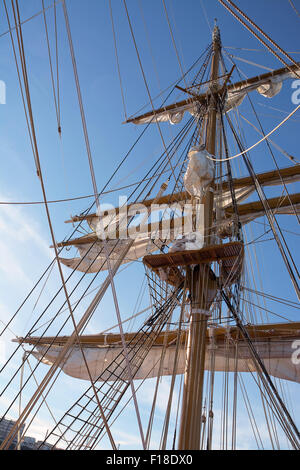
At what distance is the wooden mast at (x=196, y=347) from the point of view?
194 inches

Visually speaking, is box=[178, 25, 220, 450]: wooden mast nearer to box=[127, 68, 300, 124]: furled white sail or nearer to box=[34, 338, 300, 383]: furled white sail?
box=[34, 338, 300, 383]: furled white sail

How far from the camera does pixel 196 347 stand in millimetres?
5645

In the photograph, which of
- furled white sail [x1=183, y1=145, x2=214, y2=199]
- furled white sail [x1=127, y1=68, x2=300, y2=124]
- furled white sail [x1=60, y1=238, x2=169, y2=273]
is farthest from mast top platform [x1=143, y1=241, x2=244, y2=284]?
furled white sail [x1=127, y1=68, x2=300, y2=124]

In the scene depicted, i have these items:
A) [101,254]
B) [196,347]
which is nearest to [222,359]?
[101,254]

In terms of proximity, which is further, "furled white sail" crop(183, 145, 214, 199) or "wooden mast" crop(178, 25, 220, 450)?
"furled white sail" crop(183, 145, 214, 199)

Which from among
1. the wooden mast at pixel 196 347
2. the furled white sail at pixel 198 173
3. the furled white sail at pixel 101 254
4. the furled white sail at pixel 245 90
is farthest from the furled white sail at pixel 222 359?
the furled white sail at pixel 245 90

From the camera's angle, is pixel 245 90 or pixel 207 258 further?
pixel 245 90

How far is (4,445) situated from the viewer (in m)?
3.75

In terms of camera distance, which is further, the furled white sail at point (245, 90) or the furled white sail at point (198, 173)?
the furled white sail at point (245, 90)

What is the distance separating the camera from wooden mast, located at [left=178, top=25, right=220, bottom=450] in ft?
16.2

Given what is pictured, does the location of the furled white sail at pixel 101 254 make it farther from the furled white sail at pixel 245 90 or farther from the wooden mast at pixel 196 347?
the wooden mast at pixel 196 347

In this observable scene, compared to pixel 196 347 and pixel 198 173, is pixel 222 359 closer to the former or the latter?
pixel 196 347
